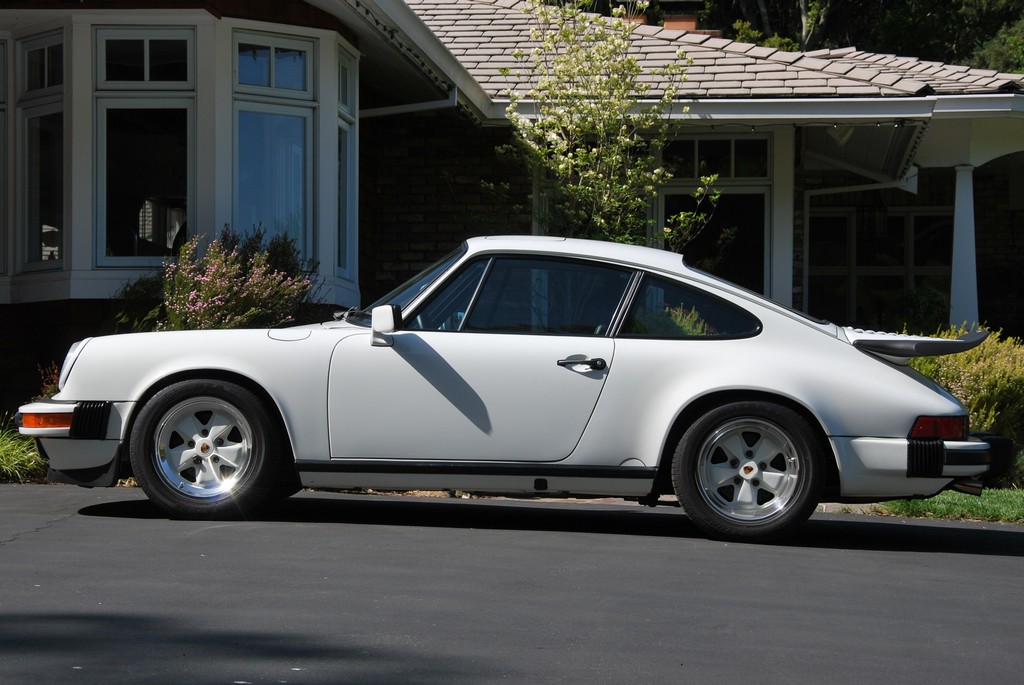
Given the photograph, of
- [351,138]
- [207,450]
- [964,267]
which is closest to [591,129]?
[351,138]

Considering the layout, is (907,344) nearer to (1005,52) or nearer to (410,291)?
(410,291)

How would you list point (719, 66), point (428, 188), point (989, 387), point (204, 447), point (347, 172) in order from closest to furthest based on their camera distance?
point (204, 447) < point (989, 387) < point (347, 172) < point (719, 66) < point (428, 188)

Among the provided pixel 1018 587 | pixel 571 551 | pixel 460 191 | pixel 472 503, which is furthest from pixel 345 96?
pixel 1018 587

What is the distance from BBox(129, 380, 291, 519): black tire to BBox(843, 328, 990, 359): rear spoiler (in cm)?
288

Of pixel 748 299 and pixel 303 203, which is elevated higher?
pixel 303 203

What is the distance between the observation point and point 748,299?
6.96 meters

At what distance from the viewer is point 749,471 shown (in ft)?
22.0

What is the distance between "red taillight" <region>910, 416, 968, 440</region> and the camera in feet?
21.7

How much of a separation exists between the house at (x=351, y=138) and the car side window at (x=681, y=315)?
432 centimetres

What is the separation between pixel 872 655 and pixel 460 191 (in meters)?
10.5

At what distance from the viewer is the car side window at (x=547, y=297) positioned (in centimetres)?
693

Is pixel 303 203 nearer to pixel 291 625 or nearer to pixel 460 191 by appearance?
pixel 460 191

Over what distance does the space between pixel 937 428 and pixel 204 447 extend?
3515mm

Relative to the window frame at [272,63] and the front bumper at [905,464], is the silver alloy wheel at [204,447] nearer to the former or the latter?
the front bumper at [905,464]
